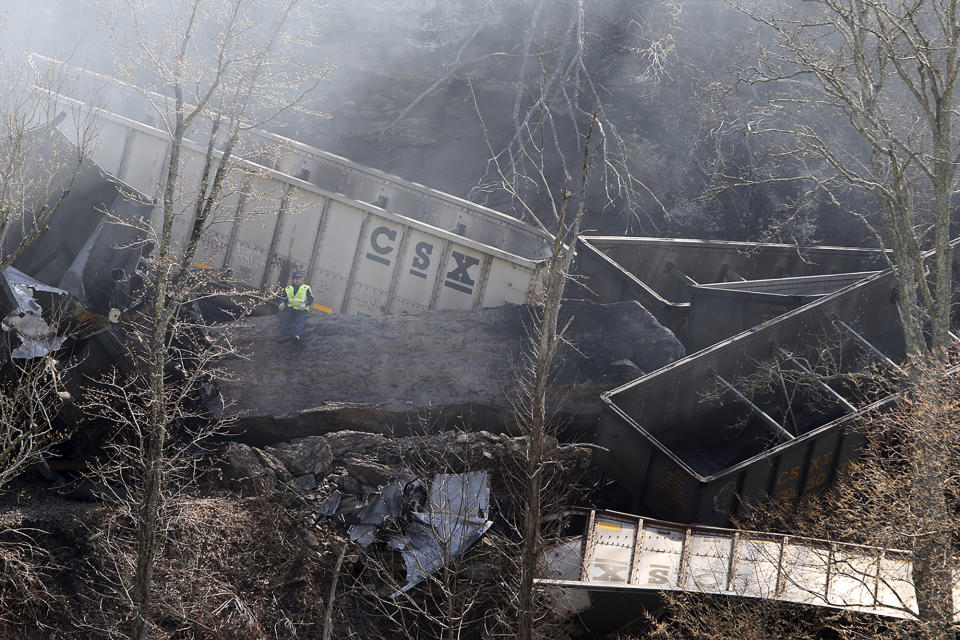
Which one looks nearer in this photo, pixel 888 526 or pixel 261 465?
pixel 888 526

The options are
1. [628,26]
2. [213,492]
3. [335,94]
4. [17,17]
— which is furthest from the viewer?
[17,17]

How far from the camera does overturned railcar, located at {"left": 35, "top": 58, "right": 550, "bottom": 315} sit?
11664 mm

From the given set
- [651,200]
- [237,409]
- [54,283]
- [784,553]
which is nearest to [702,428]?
[784,553]

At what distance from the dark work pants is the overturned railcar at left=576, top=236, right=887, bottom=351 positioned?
12.9 feet

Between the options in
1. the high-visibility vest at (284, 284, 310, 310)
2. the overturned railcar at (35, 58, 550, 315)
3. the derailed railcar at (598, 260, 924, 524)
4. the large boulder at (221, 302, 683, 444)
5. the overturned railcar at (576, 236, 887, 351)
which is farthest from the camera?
the overturned railcar at (35, 58, 550, 315)

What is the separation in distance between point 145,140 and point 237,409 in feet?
18.5

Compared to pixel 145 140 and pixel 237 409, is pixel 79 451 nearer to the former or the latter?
pixel 237 409

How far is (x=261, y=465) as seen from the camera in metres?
8.85

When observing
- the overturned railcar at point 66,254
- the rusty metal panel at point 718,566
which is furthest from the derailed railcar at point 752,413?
the overturned railcar at point 66,254

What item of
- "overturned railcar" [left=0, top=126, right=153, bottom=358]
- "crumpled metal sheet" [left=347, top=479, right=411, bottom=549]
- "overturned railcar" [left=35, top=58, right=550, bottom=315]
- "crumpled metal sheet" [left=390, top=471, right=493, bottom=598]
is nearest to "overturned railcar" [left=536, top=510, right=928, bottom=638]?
"crumpled metal sheet" [left=390, top=471, right=493, bottom=598]

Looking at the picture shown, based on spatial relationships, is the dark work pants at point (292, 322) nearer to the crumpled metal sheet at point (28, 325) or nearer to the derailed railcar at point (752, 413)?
the crumpled metal sheet at point (28, 325)

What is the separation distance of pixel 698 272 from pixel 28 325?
9.35 metres

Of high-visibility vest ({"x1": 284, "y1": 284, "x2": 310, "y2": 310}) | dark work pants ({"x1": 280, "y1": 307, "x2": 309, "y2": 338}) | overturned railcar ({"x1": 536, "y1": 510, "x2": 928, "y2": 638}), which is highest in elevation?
high-visibility vest ({"x1": 284, "y1": 284, "x2": 310, "y2": 310})

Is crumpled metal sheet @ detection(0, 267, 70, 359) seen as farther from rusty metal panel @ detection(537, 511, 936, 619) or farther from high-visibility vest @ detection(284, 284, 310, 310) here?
rusty metal panel @ detection(537, 511, 936, 619)
